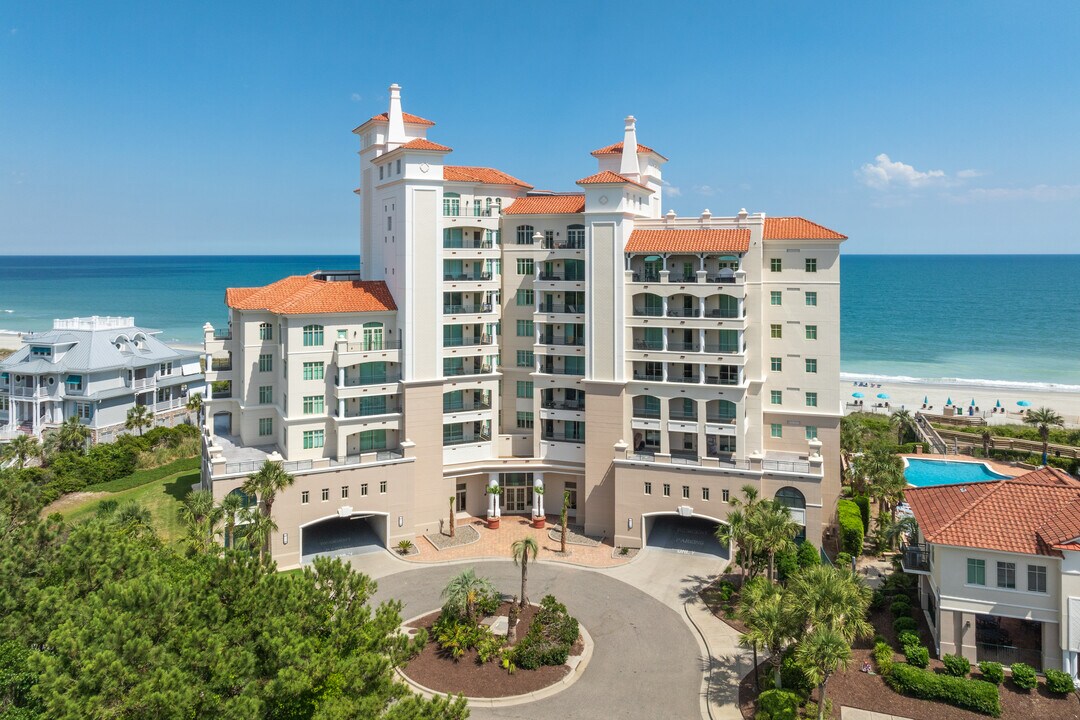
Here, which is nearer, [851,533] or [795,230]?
[851,533]

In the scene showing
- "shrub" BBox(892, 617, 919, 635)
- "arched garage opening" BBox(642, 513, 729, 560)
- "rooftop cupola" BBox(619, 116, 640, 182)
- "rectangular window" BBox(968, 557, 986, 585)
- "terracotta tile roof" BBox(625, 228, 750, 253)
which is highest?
"rooftop cupola" BBox(619, 116, 640, 182)

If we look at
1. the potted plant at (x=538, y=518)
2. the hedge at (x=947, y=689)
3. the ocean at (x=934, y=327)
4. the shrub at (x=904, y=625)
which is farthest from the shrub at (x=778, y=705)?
the ocean at (x=934, y=327)

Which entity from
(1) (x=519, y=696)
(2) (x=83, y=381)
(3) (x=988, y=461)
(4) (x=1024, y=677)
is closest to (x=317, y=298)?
(1) (x=519, y=696)

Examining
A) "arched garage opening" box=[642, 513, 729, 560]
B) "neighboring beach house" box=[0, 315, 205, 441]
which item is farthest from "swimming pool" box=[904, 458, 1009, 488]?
"neighboring beach house" box=[0, 315, 205, 441]

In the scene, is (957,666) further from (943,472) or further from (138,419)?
(138,419)

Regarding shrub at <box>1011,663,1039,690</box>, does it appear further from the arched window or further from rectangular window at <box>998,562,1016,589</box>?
the arched window

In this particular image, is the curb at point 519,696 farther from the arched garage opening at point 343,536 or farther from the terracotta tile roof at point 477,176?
the terracotta tile roof at point 477,176

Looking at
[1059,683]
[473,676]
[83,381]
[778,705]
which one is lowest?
[473,676]
